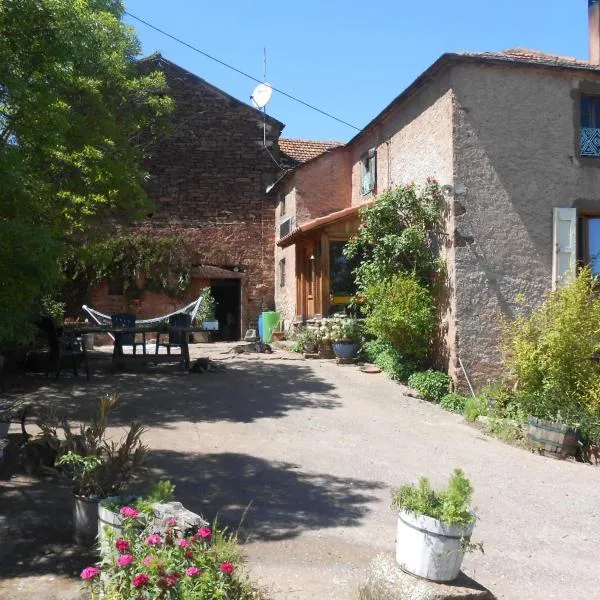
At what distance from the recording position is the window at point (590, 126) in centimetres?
1018

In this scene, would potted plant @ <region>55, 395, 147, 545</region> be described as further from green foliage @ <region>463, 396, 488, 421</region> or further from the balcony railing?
the balcony railing

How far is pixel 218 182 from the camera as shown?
61.7 feet

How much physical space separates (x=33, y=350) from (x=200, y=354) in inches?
165

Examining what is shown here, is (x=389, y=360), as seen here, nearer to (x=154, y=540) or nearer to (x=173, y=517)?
(x=173, y=517)

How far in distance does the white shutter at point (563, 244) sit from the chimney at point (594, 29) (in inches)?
138

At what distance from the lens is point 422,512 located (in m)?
3.33

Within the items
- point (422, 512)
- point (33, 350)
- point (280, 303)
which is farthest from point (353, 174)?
point (422, 512)

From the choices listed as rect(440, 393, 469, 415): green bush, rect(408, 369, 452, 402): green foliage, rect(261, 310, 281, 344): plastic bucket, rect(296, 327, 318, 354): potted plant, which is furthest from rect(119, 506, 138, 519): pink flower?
rect(261, 310, 281, 344): plastic bucket

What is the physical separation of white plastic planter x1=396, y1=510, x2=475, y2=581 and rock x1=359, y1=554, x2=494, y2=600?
0.16ft

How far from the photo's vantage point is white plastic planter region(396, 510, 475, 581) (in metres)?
3.24

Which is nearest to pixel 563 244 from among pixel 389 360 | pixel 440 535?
pixel 389 360

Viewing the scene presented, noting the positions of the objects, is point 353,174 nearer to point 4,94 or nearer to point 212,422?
point 212,422

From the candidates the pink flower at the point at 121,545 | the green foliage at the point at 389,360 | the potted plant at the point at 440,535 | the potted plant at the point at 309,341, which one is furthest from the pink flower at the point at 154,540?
the potted plant at the point at 309,341

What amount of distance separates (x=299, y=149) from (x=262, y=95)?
2.32 meters
